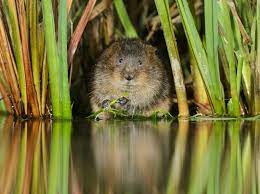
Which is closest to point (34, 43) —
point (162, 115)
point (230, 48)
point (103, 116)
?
point (103, 116)

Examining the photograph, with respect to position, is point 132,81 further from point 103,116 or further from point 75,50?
point 75,50

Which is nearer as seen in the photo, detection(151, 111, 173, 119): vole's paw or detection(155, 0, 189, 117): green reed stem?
detection(155, 0, 189, 117): green reed stem

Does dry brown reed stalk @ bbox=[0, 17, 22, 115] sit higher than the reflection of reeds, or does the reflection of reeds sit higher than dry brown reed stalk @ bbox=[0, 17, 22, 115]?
dry brown reed stalk @ bbox=[0, 17, 22, 115]

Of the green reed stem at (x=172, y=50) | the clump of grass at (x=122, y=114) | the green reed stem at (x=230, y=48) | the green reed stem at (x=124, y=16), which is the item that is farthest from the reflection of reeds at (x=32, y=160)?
the green reed stem at (x=124, y=16)

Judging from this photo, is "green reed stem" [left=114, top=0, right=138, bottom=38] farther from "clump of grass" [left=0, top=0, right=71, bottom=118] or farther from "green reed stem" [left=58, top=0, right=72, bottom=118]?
"green reed stem" [left=58, top=0, right=72, bottom=118]

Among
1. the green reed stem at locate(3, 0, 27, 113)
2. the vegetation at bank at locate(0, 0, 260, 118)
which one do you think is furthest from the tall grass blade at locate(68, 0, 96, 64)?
the green reed stem at locate(3, 0, 27, 113)

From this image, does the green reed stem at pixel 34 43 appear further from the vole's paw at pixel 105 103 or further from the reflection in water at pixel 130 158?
the vole's paw at pixel 105 103

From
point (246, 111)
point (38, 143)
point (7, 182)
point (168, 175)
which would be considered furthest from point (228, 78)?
point (7, 182)
